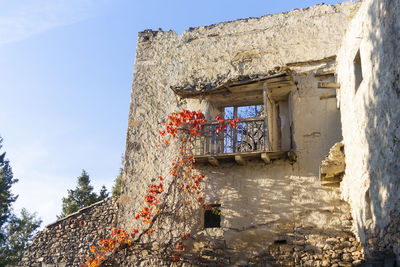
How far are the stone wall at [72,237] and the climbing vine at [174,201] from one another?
0.24 metres

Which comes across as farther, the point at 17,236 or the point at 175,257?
the point at 17,236

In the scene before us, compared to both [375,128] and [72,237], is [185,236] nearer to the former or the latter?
[72,237]

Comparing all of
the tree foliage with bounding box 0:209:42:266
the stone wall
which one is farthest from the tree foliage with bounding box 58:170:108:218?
the stone wall

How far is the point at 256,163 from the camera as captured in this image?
27.0 feet

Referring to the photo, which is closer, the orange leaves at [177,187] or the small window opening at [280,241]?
the small window opening at [280,241]

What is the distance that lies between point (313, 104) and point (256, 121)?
1191mm

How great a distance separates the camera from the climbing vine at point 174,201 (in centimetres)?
826

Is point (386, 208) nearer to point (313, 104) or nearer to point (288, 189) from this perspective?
point (288, 189)

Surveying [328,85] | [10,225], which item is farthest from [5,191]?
[328,85]

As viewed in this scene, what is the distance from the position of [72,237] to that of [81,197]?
34.6 feet

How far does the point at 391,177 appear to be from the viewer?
188 inches

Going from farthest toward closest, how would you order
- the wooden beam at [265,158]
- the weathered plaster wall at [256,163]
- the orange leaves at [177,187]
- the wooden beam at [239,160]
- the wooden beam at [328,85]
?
the orange leaves at [177,187], the wooden beam at [239,160], the wooden beam at [265,158], the weathered plaster wall at [256,163], the wooden beam at [328,85]

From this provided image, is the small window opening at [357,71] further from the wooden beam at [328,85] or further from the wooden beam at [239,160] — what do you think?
the wooden beam at [239,160]

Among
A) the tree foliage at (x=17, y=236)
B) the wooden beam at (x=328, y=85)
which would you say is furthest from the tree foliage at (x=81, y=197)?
the wooden beam at (x=328, y=85)
